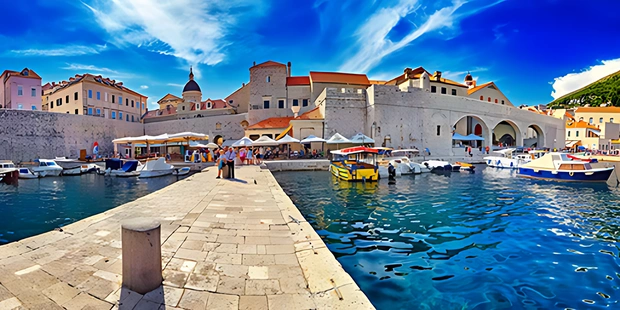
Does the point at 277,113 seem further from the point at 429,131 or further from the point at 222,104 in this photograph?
the point at 429,131

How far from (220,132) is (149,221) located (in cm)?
3182

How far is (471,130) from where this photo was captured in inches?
1351

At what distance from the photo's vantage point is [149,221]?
272 cm

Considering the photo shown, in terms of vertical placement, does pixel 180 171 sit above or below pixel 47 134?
below

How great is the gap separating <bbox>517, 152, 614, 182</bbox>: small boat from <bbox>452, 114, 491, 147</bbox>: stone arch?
1584cm

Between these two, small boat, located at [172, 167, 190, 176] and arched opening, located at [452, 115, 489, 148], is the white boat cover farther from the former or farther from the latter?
arched opening, located at [452, 115, 489, 148]

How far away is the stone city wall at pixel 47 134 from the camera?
25406 mm

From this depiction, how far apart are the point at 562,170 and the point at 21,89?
4758cm

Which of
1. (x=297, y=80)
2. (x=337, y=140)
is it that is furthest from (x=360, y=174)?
(x=297, y=80)

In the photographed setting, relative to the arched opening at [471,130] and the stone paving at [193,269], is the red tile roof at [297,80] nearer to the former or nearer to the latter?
the arched opening at [471,130]

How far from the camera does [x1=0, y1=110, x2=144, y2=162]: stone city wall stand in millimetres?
25406

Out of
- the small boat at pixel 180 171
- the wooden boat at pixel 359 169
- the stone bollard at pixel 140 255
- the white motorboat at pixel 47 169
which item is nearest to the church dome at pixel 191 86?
the white motorboat at pixel 47 169

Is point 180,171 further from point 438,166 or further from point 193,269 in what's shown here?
point 193,269

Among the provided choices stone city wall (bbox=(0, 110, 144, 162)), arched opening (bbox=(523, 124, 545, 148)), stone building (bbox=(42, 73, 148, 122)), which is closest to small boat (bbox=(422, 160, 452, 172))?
arched opening (bbox=(523, 124, 545, 148))
